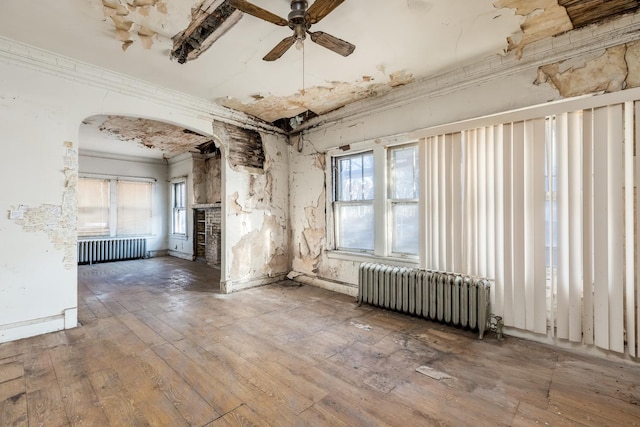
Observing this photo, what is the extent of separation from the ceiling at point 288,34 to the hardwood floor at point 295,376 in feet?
10.0

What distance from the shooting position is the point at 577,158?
103 inches

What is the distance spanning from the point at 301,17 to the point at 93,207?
8176 mm

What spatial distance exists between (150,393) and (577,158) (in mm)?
4115

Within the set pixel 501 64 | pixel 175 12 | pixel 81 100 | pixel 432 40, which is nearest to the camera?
pixel 175 12

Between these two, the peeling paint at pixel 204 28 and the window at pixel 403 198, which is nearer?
the peeling paint at pixel 204 28

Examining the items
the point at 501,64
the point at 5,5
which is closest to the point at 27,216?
the point at 5,5

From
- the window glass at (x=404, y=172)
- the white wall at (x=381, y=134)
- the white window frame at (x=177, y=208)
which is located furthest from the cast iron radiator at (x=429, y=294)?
the white window frame at (x=177, y=208)

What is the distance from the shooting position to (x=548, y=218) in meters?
2.79

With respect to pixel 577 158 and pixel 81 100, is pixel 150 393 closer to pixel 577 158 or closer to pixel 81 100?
pixel 81 100

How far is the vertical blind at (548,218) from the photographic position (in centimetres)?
243

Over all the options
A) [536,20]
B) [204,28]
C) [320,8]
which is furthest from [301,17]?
[536,20]

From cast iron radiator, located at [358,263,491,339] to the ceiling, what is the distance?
8.14 feet

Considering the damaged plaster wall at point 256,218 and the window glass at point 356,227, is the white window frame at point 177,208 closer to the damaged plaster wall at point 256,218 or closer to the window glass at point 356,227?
the damaged plaster wall at point 256,218

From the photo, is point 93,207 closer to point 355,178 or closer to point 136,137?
point 136,137
